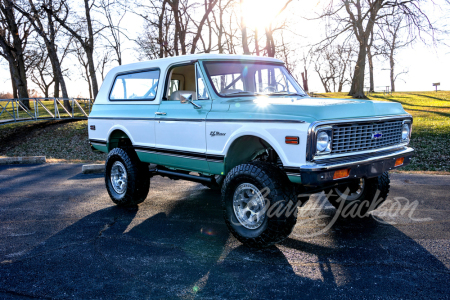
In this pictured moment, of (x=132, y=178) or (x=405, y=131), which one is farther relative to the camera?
(x=132, y=178)

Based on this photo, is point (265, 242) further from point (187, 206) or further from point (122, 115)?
point (122, 115)

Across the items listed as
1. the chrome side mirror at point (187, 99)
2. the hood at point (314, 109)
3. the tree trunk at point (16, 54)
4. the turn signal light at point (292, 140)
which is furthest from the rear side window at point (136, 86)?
the tree trunk at point (16, 54)

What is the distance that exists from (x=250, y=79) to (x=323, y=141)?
6.06ft

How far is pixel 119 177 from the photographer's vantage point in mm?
6457

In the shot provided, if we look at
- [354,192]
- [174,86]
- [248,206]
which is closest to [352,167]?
[248,206]

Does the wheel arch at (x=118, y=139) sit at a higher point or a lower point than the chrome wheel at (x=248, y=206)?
higher

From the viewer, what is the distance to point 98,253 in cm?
421

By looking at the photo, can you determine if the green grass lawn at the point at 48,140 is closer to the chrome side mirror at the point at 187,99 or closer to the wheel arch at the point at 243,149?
the chrome side mirror at the point at 187,99

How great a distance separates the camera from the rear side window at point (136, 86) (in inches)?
232

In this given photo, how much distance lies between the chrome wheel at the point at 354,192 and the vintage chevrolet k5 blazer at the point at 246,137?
1 centimetres

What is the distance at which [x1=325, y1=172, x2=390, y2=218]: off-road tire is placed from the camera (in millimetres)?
5395

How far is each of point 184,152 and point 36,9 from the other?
20.4 meters

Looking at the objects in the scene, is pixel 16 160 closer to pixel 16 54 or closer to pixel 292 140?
pixel 292 140

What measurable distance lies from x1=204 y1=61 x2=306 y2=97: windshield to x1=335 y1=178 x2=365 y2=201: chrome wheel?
157cm
